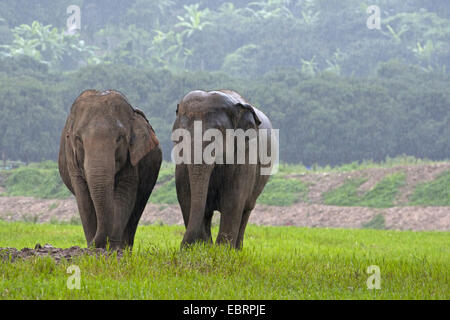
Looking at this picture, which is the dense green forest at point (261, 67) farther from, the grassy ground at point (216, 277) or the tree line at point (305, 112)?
the grassy ground at point (216, 277)

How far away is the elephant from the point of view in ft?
34.3

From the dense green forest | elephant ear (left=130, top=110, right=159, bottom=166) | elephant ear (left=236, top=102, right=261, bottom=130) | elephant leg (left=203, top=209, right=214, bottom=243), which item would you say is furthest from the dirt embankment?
elephant ear (left=236, top=102, right=261, bottom=130)

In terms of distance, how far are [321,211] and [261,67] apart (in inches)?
1675

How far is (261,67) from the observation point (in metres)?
73.8

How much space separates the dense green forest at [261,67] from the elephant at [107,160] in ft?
92.3

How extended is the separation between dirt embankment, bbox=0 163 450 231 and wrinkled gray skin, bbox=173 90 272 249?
17.3 metres

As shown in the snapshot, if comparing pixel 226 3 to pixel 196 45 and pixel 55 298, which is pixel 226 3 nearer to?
pixel 196 45

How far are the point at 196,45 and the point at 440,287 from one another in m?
66.0

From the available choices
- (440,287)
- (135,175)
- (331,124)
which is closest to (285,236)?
(135,175)

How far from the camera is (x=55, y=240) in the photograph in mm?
16703
